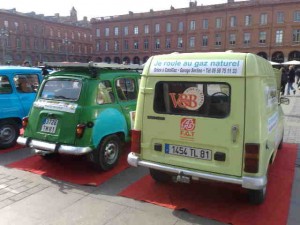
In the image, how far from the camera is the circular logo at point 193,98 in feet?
13.6

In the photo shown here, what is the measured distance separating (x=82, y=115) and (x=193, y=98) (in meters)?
2.12

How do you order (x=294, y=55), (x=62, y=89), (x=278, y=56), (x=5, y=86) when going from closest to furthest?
(x=62, y=89)
(x=5, y=86)
(x=294, y=55)
(x=278, y=56)

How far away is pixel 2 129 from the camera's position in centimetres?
719

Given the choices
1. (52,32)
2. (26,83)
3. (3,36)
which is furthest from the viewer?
(52,32)

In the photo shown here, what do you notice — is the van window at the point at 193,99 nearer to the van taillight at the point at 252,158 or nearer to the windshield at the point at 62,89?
the van taillight at the point at 252,158

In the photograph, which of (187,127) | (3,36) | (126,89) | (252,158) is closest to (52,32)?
(3,36)

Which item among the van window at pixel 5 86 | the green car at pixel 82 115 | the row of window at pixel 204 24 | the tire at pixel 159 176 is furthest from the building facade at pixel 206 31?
the tire at pixel 159 176

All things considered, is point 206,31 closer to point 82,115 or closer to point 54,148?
point 82,115

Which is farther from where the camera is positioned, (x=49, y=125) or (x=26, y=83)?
(x=26, y=83)

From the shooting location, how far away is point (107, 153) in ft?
19.1

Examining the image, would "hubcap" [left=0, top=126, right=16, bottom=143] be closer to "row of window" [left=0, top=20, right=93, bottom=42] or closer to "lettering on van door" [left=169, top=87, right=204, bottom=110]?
"lettering on van door" [left=169, top=87, right=204, bottom=110]

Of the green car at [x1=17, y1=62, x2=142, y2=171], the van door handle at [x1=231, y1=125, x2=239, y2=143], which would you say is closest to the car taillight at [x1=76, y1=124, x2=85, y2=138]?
the green car at [x1=17, y1=62, x2=142, y2=171]

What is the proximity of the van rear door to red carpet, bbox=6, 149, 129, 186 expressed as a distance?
4.72ft

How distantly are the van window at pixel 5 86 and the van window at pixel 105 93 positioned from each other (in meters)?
2.93
